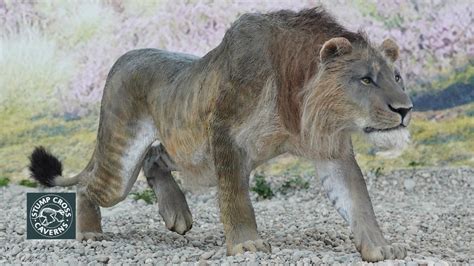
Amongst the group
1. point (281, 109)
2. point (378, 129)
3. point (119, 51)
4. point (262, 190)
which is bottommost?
point (262, 190)

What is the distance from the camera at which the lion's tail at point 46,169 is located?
6.24 meters

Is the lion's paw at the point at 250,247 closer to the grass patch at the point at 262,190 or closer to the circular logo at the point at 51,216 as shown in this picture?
the circular logo at the point at 51,216

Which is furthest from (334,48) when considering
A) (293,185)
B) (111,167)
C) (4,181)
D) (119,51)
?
(4,181)

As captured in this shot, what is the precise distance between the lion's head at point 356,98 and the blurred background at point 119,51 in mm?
4863

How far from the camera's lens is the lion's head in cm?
437

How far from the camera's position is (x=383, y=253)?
463cm

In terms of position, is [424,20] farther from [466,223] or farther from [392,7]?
[466,223]

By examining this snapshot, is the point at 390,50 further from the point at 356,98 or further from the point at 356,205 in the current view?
the point at 356,205

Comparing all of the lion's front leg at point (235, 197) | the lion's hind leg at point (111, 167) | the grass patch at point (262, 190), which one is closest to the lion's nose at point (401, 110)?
the lion's front leg at point (235, 197)

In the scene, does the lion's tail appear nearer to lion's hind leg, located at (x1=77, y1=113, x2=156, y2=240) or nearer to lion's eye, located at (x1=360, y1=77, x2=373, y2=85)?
lion's hind leg, located at (x1=77, y1=113, x2=156, y2=240)

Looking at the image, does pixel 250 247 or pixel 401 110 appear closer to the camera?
pixel 401 110

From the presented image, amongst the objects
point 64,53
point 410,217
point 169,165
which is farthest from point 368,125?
point 64,53

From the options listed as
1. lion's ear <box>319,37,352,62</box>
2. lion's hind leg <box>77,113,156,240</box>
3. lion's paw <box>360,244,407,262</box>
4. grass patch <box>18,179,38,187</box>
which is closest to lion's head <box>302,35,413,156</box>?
lion's ear <box>319,37,352,62</box>

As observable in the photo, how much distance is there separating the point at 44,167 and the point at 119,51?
347 cm
